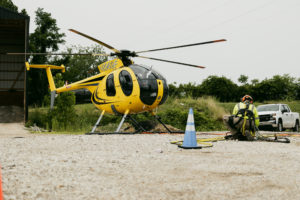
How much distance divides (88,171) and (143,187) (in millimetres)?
1102

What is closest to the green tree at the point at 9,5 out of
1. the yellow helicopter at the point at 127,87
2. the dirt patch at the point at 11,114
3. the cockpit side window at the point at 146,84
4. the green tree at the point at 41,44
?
the green tree at the point at 41,44

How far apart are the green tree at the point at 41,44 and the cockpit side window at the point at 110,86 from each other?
24.3 metres

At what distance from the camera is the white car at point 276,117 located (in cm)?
1614

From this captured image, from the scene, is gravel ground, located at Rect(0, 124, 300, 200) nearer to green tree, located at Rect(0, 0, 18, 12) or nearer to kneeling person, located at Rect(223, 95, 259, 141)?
kneeling person, located at Rect(223, 95, 259, 141)

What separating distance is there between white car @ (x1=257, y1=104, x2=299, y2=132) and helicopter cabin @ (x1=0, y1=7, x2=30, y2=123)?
14.4 metres

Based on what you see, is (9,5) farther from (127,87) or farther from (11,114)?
(127,87)

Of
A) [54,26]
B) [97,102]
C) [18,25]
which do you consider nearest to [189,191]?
[97,102]

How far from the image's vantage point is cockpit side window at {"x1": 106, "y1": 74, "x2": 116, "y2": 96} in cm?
1205

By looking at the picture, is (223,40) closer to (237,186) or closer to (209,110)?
(237,186)

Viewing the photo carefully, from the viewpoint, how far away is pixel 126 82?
11.6 meters

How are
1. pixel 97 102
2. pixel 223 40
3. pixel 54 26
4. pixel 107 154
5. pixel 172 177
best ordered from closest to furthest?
pixel 172 177, pixel 107 154, pixel 223 40, pixel 97 102, pixel 54 26

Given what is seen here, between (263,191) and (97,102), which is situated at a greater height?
(97,102)

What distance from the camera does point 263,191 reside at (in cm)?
354

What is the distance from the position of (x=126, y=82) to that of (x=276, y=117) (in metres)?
8.71
